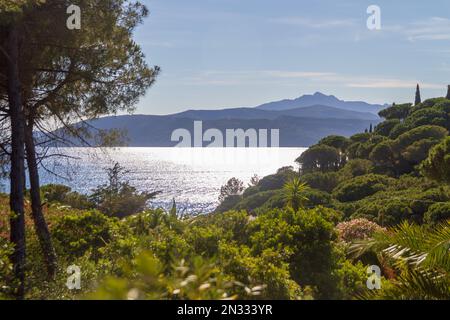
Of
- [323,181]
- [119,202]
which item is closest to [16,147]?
[119,202]

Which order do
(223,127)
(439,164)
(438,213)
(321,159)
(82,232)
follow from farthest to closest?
(223,127)
(321,159)
(438,213)
(439,164)
(82,232)

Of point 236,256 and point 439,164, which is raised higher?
point 439,164

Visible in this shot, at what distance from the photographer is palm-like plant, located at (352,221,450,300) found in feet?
18.4

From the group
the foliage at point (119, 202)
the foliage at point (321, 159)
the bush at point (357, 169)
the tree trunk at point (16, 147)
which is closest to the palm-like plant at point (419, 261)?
the tree trunk at point (16, 147)

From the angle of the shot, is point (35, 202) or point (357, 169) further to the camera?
point (357, 169)

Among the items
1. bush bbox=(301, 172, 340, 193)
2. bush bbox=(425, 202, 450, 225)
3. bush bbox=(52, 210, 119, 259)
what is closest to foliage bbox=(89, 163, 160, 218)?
A: bush bbox=(52, 210, 119, 259)

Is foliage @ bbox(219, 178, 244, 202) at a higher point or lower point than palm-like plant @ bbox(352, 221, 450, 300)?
lower

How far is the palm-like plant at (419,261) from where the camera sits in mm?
5594

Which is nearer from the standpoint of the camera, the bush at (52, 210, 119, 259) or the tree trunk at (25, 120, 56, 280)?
the tree trunk at (25, 120, 56, 280)

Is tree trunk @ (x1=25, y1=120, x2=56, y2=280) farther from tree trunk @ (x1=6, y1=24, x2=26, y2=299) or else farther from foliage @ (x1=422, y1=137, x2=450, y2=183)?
foliage @ (x1=422, y1=137, x2=450, y2=183)

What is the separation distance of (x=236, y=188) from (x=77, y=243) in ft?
141

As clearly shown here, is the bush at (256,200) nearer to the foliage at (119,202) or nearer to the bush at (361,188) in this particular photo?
the bush at (361,188)

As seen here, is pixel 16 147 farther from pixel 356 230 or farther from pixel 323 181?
pixel 323 181

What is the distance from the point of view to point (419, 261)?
640 cm
